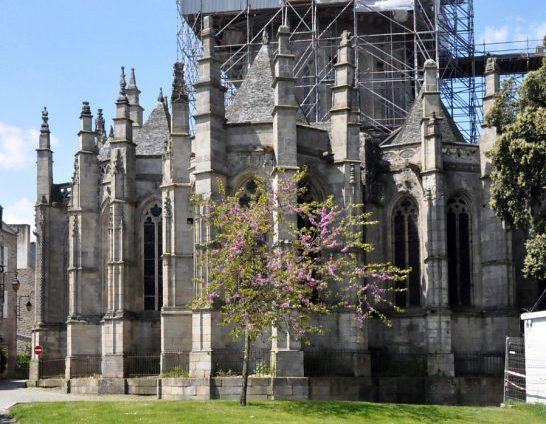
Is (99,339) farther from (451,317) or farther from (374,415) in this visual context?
(374,415)

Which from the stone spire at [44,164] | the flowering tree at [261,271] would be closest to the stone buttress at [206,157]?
the flowering tree at [261,271]

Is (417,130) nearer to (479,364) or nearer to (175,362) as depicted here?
(479,364)

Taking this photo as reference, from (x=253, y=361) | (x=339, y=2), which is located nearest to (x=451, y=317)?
(x=253, y=361)

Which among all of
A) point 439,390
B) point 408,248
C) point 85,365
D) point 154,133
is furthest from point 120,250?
point 439,390

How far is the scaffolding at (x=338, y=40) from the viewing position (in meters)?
47.9

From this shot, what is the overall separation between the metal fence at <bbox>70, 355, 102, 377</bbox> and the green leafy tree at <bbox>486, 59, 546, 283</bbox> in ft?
57.5

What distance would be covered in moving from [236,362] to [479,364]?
9891 mm

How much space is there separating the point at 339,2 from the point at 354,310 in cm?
1923

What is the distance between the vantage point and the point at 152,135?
42.6 m

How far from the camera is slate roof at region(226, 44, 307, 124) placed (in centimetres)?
3581

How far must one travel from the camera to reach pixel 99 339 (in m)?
40.5

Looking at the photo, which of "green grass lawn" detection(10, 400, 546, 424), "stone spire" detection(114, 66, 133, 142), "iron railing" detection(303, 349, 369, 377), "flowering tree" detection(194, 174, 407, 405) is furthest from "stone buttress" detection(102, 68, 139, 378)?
"green grass lawn" detection(10, 400, 546, 424)

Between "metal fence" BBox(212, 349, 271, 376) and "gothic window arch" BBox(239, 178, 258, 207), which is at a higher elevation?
"gothic window arch" BBox(239, 178, 258, 207)

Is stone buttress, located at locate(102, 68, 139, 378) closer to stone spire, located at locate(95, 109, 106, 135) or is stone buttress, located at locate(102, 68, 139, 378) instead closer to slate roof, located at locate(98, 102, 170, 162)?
slate roof, located at locate(98, 102, 170, 162)
